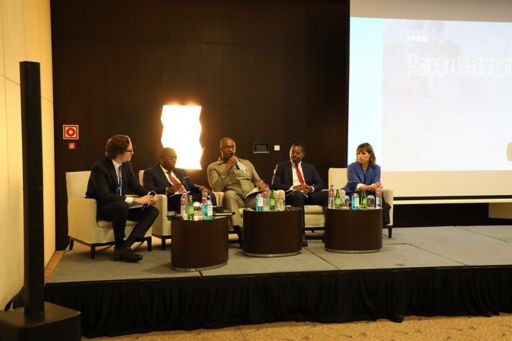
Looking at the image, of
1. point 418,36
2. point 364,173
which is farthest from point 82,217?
point 418,36

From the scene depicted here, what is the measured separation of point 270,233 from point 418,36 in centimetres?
347

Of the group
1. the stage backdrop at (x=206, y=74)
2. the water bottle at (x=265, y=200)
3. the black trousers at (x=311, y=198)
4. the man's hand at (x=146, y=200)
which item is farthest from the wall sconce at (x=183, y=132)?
the water bottle at (x=265, y=200)

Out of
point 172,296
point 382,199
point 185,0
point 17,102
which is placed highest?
point 185,0

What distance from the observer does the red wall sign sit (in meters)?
5.77

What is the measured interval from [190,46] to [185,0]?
0.52 metres

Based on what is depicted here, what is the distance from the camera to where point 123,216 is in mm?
4129

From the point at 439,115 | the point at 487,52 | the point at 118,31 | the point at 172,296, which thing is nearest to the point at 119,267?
the point at 172,296

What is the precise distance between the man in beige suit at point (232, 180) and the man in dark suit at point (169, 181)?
171 mm

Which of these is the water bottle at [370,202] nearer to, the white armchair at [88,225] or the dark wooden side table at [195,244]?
the dark wooden side table at [195,244]

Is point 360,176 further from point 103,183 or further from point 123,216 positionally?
point 103,183

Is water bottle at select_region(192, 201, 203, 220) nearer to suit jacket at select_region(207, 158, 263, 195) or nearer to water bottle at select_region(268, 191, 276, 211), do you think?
water bottle at select_region(268, 191, 276, 211)

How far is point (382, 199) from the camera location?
5.28 m

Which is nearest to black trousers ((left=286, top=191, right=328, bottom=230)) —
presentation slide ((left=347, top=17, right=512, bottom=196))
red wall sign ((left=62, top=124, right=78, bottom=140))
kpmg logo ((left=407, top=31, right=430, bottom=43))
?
presentation slide ((left=347, top=17, right=512, bottom=196))

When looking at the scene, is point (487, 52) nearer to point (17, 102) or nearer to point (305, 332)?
point (305, 332)
